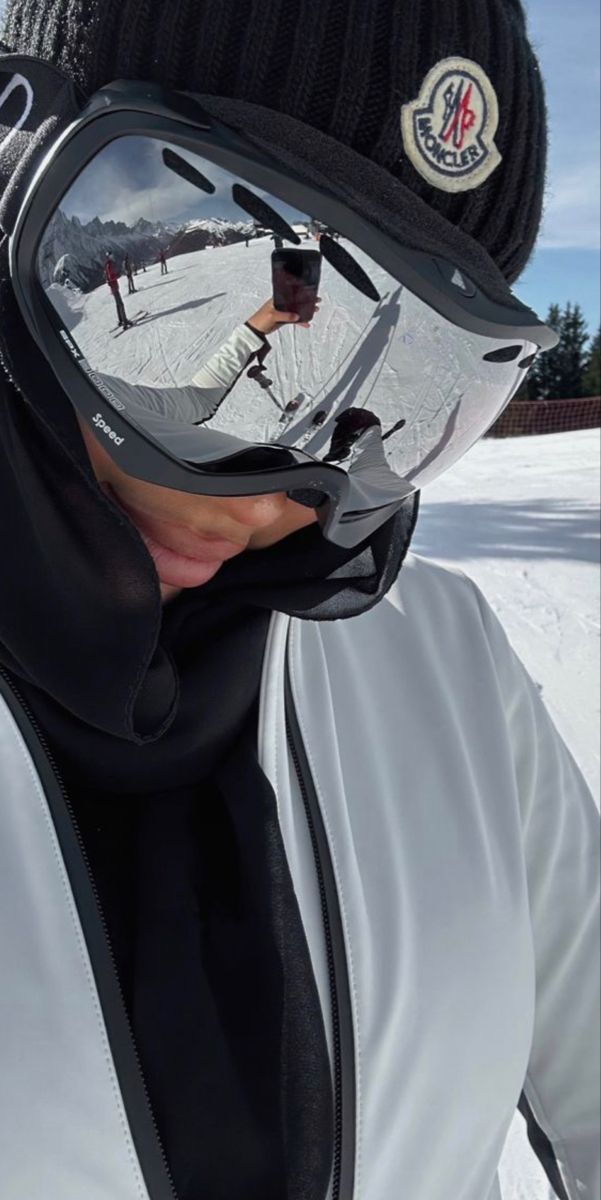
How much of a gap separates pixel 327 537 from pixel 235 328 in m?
0.29

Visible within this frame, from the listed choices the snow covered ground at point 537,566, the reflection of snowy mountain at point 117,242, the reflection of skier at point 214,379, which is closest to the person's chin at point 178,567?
the reflection of skier at point 214,379

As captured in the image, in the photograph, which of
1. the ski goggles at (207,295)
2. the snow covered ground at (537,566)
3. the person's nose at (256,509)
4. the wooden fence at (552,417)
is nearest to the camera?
the ski goggles at (207,295)

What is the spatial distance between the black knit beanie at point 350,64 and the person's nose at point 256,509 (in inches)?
14.1

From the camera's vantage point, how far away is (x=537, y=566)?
474cm

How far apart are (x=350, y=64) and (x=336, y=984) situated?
880 mm

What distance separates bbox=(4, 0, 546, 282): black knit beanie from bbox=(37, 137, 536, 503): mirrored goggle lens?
87mm

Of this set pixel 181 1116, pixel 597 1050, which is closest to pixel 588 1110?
pixel 597 1050

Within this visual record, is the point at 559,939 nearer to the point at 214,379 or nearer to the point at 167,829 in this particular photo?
the point at 167,829

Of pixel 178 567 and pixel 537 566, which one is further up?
pixel 178 567

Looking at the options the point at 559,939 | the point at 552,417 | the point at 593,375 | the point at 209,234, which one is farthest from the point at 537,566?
the point at 593,375

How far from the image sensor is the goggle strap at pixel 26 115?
0.85 metres

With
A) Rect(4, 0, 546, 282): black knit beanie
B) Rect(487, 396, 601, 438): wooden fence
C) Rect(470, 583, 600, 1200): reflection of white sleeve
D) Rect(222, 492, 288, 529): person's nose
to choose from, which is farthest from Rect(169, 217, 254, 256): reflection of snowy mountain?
Rect(487, 396, 601, 438): wooden fence

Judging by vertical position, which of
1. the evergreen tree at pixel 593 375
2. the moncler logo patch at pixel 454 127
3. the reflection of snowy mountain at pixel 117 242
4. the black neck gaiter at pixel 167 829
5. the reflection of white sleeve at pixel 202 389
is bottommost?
the evergreen tree at pixel 593 375

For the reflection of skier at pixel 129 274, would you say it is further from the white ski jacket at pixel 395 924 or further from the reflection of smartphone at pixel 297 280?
the white ski jacket at pixel 395 924
